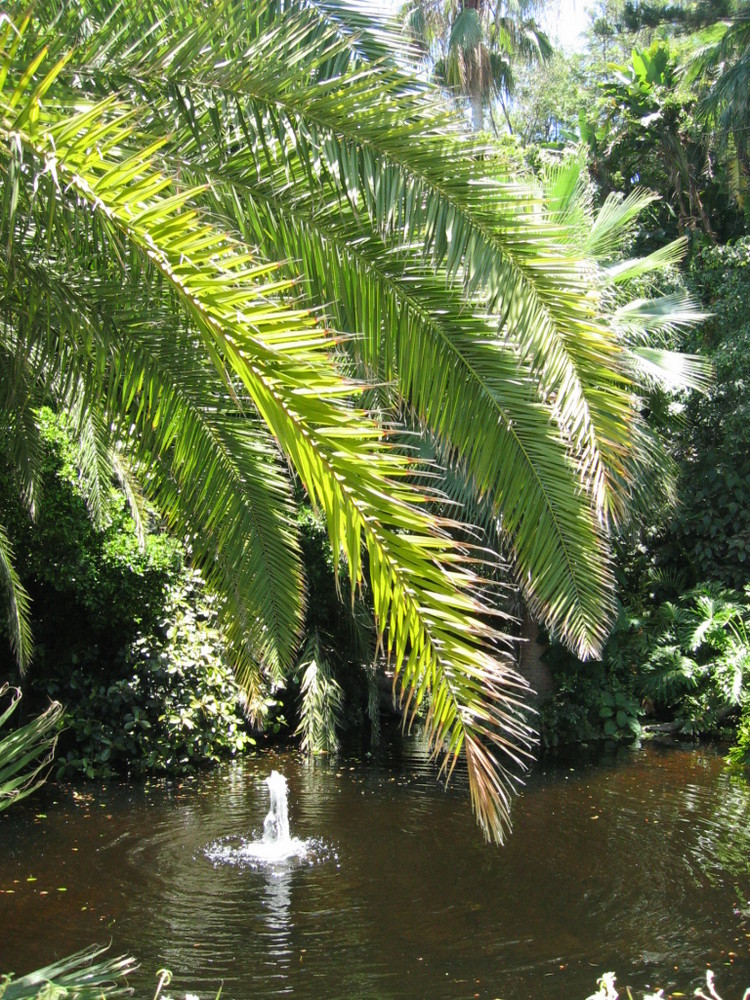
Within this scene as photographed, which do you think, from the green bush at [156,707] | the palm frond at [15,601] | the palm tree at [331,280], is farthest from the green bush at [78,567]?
the palm tree at [331,280]

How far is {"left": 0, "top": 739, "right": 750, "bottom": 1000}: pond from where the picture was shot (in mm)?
5832

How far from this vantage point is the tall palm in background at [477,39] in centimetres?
2020

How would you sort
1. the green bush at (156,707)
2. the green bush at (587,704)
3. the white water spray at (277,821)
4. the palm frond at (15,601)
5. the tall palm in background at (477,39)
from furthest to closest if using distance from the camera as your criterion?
the tall palm in background at (477,39), the green bush at (587,704), the green bush at (156,707), the white water spray at (277,821), the palm frond at (15,601)

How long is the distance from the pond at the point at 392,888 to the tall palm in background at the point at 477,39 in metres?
15.1

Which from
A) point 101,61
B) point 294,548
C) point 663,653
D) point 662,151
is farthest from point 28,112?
point 662,151

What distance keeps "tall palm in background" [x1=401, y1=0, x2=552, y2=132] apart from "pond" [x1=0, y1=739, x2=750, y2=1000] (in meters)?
15.1

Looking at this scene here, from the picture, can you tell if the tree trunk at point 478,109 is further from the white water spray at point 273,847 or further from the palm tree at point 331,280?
the palm tree at point 331,280

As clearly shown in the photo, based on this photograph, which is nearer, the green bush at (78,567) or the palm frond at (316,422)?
the palm frond at (316,422)

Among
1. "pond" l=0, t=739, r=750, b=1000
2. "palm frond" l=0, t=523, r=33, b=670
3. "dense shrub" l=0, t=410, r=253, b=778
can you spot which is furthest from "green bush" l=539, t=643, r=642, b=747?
"palm frond" l=0, t=523, r=33, b=670

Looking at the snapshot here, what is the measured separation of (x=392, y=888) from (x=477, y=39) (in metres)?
18.3

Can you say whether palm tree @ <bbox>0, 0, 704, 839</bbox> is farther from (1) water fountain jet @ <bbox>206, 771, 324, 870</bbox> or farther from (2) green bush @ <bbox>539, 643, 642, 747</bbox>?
(2) green bush @ <bbox>539, 643, 642, 747</bbox>

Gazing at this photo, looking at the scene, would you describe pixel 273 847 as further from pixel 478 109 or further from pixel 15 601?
pixel 478 109

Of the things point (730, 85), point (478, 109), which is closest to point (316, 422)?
point (730, 85)

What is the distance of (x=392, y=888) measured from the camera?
7273 mm
